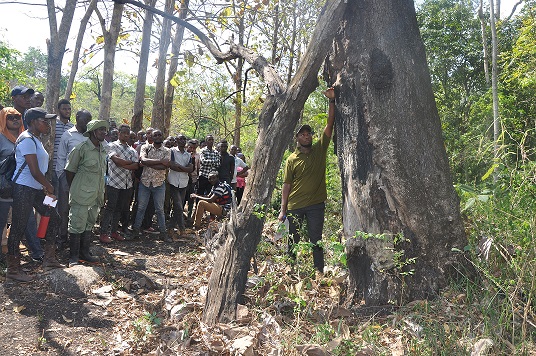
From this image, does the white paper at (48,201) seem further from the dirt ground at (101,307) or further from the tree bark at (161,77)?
the tree bark at (161,77)

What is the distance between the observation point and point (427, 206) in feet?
13.7

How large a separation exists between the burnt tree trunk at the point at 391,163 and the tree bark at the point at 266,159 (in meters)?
0.30

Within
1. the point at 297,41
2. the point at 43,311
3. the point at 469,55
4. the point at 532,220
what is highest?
the point at 469,55

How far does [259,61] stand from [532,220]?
3.04 meters

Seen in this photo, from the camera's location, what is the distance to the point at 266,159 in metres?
4.51

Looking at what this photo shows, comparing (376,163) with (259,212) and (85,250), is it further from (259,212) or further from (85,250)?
(85,250)

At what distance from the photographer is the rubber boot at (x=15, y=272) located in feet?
17.5

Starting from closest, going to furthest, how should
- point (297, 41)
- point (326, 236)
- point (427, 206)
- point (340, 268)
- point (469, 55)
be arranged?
point (427, 206)
point (340, 268)
point (326, 236)
point (297, 41)
point (469, 55)

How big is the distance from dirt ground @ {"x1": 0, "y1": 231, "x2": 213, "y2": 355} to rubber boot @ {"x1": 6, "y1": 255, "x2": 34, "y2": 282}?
0.07 meters

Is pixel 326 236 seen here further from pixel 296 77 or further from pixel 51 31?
pixel 51 31

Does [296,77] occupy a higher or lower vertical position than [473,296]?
higher

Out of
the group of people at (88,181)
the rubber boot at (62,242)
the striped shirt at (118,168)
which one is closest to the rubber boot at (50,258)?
the group of people at (88,181)

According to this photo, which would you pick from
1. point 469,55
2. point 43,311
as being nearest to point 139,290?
point 43,311

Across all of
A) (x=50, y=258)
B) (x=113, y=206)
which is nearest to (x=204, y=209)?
(x=113, y=206)
